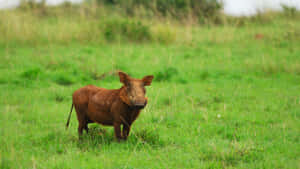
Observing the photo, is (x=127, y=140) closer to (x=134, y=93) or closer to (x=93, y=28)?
(x=134, y=93)

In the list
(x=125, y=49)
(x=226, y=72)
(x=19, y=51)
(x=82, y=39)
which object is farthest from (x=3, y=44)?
(x=226, y=72)

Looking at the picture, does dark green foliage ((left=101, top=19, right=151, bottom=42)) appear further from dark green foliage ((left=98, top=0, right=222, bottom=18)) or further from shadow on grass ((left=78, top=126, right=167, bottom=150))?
shadow on grass ((left=78, top=126, right=167, bottom=150))

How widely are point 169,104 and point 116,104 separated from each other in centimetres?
244

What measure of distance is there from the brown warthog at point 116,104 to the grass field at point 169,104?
0.89 feet

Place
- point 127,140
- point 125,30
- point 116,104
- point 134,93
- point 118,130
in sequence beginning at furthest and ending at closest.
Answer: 1. point 125,30
2. point 127,140
3. point 118,130
4. point 116,104
5. point 134,93

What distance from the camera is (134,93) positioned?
4.14m

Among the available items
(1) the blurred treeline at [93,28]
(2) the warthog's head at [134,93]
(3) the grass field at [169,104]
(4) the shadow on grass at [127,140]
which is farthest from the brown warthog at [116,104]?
(1) the blurred treeline at [93,28]

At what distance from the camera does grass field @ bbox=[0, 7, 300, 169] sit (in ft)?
14.1

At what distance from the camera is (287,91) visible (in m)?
7.48

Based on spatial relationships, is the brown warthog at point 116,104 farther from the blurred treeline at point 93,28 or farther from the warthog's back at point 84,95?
the blurred treeline at point 93,28

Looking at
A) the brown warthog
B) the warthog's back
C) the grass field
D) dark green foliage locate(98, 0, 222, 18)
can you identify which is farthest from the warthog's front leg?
dark green foliage locate(98, 0, 222, 18)

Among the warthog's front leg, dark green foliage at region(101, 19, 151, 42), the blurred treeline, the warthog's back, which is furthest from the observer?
dark green foliage at region(101, 19, 151, 42)

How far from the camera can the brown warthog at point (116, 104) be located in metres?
4.18

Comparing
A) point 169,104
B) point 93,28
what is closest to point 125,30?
point 93,28
